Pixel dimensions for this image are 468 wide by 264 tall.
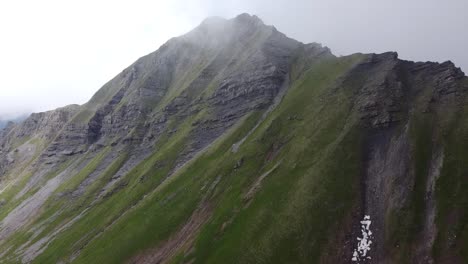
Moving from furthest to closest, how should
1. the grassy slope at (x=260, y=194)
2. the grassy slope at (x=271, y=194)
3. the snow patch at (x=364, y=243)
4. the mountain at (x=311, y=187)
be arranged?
the grassy slope at (x=260, y=194) → the grassy slope at (x=271, y=194) → the mountain at (x=311, y=187) → the snow patch at (x=364, y=243)

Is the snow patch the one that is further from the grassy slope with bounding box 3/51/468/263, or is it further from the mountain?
the grassy slope with bounding box 3/51/468/263

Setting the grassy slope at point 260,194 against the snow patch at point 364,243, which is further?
the grassy slope at point 260,194

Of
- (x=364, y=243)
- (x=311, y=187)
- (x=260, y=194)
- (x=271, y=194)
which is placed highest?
(x=260, y=194)

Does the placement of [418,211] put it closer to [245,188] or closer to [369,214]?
[369,214]

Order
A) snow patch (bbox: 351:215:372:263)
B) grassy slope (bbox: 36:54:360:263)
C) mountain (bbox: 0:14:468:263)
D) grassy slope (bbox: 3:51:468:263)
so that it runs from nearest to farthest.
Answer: snow patch (bbox: 351:215:372:263), mountain (bbox: 0:14:468:263), grassy slope (bbox: 3:51:468:263), grassy slope (bbox: 36:54:360:263)

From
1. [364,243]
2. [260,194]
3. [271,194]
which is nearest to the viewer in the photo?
[364,243]

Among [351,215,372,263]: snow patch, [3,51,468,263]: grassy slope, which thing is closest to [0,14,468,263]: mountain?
[351,215,372,263]: snow patch

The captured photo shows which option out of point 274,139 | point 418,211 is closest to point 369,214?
point 418,211

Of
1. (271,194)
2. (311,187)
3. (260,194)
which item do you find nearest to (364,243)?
(311,187)

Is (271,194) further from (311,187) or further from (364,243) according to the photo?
(364,243)

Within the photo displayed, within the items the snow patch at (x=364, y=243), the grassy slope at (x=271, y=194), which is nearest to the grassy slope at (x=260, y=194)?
the grassy slope at (x=271, y=194)

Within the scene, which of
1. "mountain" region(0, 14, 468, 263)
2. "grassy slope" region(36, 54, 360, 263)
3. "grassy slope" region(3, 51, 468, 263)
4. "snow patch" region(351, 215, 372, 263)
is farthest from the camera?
"grassy slope" region(36, 54, 360, 263)

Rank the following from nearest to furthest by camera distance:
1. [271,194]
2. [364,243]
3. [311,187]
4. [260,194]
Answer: [364,243]
[311,187]
[271,194]
[260,194]

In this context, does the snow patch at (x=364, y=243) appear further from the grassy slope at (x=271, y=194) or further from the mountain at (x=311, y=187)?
the grassy slope at (x=271, y=194)
